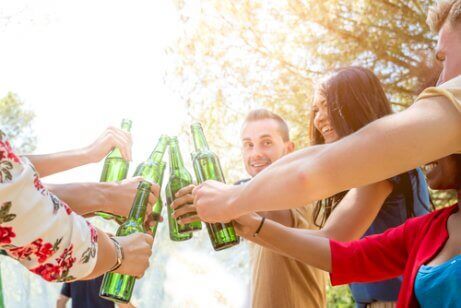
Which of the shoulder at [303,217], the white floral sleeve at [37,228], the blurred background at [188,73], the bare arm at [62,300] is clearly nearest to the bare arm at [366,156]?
the white floral sleeve at [37,228]

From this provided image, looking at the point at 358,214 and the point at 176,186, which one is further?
the point at 176,186

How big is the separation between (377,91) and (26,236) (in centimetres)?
113

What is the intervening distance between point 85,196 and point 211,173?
0.33 meters

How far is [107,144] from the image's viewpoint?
5.49ft

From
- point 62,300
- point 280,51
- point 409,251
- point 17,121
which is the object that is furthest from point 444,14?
point 17,121

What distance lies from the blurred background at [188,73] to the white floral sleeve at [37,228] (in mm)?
2104

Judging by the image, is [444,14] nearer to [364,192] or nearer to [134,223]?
[364,192]

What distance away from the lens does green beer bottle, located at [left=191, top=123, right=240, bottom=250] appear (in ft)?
4.58

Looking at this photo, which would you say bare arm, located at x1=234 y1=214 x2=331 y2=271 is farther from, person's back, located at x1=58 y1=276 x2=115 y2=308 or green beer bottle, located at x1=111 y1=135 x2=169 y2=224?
person's back, located at x1=58 y1=276 x2=115 y2=308

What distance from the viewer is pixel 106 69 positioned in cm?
649

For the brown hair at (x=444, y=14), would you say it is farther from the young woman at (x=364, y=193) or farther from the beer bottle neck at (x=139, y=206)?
the beer bottle neck at (x=139, y=206)

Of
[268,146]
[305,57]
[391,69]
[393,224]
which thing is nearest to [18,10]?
[305,57]

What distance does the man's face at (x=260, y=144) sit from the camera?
89.7 inches

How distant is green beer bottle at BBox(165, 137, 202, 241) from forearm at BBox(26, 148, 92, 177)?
25cm
